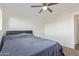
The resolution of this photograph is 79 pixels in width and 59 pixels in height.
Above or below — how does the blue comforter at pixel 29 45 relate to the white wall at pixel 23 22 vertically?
below

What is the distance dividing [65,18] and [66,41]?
24cm

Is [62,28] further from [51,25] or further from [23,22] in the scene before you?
[23,22]

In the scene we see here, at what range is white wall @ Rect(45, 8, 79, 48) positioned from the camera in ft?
3.66

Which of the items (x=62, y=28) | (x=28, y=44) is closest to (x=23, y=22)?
(x=28, y=44)

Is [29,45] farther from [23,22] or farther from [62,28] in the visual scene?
[62,28]

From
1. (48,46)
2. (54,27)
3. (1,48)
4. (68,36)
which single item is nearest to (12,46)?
(1,48)

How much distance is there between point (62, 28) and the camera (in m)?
1.14

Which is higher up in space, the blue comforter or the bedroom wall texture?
the bedroom wall texture

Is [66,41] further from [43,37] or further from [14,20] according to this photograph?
[14,20]

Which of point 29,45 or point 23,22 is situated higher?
point 23,22

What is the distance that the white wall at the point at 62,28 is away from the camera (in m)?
1.12

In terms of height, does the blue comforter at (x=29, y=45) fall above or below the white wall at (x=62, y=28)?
below

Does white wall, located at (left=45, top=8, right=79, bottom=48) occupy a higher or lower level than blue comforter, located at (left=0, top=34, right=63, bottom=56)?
higher

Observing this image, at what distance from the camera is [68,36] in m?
1.16
